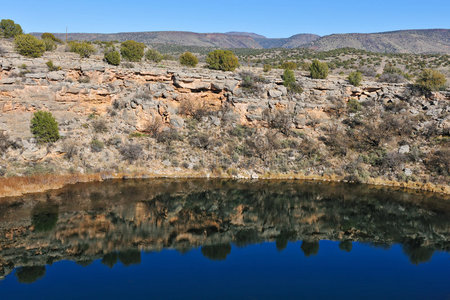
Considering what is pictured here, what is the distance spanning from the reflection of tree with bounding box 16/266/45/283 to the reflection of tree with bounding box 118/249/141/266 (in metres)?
3.32

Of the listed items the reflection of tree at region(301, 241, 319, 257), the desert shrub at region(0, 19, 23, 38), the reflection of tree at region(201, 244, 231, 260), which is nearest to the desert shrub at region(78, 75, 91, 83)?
the desert shrub at region(0, 19, 23, 38)

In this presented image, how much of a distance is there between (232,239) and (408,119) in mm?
25746

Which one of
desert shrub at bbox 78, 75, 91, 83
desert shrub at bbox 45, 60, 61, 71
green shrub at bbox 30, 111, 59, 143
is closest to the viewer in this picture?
green shrub at bbox 30, 111, 59, 143

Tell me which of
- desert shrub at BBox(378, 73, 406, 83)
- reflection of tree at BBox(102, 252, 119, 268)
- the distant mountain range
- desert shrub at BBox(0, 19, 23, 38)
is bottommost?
reflection of tree at BBox(102, 252, 119, 268)

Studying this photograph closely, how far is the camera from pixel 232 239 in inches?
693

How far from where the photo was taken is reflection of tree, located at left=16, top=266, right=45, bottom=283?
42.4 feet

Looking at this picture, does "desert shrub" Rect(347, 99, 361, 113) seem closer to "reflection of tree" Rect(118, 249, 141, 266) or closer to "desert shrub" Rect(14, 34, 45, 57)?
"reflection of tree" Rect(118, 249, 141, 266)

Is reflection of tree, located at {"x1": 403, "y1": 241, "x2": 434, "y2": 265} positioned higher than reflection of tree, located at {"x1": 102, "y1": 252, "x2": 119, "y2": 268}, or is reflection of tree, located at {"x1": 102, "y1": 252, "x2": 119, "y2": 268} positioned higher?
reflection of tree, located at {"x1": 403, "y1": 241, "x2": 434, "y2": 265}

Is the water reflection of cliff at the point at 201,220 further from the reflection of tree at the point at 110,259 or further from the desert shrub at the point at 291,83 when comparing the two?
the desert shrub at the point at 291,83

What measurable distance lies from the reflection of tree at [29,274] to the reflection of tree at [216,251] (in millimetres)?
7376

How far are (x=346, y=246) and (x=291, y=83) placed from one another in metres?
24.2

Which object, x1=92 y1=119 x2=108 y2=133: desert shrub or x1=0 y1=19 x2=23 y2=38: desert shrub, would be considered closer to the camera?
x1=92 y1=119 x2=108 y2=133: desert shrub

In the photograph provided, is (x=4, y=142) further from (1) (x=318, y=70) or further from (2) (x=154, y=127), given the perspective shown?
(1) (x=318, y=70)

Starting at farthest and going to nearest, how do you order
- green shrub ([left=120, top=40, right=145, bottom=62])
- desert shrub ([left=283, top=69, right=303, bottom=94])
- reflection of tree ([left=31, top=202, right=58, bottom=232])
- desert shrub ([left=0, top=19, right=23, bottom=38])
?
desert shrub ([left=0, top=19, right=23, bottom=38]), green shrub ([left=120, top=40, right=145, bottom=62]), desert shrub ([left=283, top=69, right=303, bottom=94]), reflection of tree ([left=31, top=202, right=58, bottom=232])
